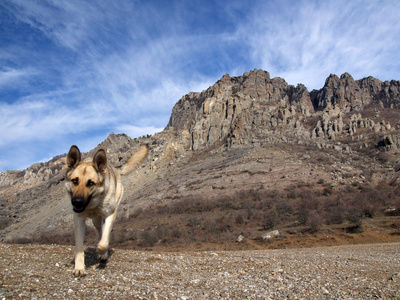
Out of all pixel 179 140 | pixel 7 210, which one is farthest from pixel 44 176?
pixel 179 140

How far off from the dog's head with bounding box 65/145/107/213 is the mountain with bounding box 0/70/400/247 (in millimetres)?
20455

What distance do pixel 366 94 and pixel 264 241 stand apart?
159698 millimetres

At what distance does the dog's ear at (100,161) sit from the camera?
4637 mm

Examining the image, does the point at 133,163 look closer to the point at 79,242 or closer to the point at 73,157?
the point at 73,157

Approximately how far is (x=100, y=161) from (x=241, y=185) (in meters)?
46.6

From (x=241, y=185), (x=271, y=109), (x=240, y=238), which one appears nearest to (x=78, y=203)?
(x=240, y=238)

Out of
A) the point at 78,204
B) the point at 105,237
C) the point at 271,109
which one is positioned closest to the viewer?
the point at 78,204

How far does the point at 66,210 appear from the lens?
52.7 metres

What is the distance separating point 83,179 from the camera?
4410 millimetres

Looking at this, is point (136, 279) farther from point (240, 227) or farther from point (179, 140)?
point (179, 140)

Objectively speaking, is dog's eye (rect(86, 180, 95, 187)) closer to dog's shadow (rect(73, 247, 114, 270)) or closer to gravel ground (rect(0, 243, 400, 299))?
gravel ground (rect(0, 243, 400, 299))

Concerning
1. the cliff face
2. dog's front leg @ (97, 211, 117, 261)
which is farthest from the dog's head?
the cliff face

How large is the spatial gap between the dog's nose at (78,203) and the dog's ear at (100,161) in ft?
2.13

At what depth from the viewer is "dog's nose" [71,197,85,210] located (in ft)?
13.6
